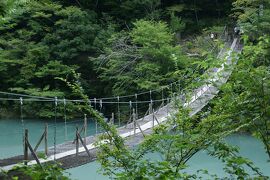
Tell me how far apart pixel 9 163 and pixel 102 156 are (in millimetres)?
2323

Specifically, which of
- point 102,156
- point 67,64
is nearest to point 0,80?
point 67,64

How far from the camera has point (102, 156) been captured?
2.40m

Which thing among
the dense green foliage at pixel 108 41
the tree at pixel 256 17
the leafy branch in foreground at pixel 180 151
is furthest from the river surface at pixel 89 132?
the leafy branch in foreground at pixel 180 151

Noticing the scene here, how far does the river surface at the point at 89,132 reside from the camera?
6636 millimetres

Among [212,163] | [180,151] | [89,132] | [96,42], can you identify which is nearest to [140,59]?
[96,42]

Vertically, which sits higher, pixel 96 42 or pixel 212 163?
pixel 96 42

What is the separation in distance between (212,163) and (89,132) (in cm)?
407

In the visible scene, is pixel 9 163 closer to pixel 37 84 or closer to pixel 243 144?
pixel 243 144

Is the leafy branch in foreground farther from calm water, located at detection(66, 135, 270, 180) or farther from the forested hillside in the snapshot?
the forested hillside

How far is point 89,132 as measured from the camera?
10.4 meters

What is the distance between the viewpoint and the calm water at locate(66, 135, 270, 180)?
6410 millimetres

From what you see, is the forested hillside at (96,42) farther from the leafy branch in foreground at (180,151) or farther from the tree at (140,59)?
the leafy branch in foreground at (180,151)

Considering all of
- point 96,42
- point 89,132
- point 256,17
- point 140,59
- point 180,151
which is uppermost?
point 256,17

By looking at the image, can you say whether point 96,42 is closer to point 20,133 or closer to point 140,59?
point 140,59
